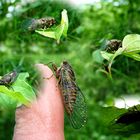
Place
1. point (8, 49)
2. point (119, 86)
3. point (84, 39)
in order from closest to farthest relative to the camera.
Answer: point (84, 39), point (8, 49), point (119, 86)

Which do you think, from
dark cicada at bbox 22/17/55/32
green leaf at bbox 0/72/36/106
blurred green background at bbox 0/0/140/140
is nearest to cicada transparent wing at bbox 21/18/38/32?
dark cicada at bbox 22/17/55/32

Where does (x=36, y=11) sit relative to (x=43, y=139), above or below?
above

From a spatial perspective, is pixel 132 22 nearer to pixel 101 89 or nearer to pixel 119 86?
pixel 119 86

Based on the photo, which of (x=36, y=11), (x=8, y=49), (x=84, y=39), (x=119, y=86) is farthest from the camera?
(x=119, y=86)

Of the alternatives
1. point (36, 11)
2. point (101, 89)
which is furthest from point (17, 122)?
point (101, 89)

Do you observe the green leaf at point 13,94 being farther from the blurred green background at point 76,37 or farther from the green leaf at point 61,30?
the blurred green background at point 76,37

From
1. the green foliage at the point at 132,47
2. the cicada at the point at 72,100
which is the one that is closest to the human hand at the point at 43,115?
the cicada at the point at 72,100

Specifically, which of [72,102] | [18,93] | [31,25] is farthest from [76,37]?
[18,93]
